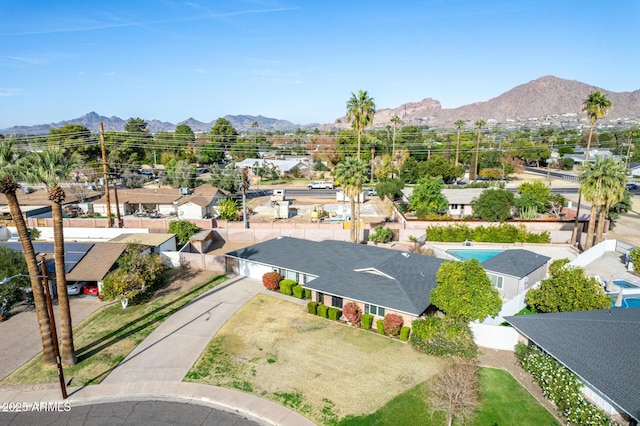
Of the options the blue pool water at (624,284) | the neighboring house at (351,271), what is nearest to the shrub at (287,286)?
the neighboring house at (351,271)

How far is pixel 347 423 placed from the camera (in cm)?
1806

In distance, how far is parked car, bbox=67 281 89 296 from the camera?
32094 millimetres

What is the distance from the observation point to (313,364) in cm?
2267

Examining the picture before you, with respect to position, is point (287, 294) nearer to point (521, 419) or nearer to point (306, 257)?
point (306, 257)

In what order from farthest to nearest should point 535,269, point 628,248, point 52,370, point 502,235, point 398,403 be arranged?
point 502,235, point 628,248, point 535,269, point 52,370, point 398,403

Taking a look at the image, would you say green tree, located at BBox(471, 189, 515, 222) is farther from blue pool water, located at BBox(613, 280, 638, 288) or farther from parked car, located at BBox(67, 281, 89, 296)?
A: parked car, located at BBox(67, 281, 89, 296)

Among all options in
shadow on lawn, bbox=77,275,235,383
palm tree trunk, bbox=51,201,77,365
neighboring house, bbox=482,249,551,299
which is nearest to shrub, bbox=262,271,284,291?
shadow on lawn, bbox=77,275,235,383

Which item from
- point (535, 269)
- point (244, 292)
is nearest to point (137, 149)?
point (244, 292)

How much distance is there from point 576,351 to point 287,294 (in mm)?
20073

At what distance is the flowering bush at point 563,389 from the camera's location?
56.5ft

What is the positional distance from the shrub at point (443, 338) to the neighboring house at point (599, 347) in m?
2.90

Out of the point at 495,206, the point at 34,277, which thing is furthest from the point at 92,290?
the point at 495,206

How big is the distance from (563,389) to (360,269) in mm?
14386

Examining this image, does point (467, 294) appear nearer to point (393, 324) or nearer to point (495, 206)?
point (393, 324)
